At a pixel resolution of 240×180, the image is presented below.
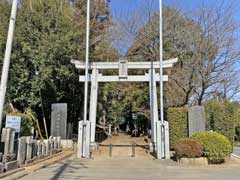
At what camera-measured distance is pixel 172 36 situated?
2617 centimetres

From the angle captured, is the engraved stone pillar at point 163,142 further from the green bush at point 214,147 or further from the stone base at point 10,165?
the stone base at point 10,165

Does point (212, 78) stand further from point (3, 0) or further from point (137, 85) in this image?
point (3, 0)

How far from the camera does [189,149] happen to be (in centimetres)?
1491

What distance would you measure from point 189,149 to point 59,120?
38.7 ft

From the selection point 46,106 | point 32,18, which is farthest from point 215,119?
point 32,18

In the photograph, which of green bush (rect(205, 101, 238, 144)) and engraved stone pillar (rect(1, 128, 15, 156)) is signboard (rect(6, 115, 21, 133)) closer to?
engraved stone pillar (rect(1, 128, 15, 156))

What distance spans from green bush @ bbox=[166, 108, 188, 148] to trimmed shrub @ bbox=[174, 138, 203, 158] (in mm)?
4086

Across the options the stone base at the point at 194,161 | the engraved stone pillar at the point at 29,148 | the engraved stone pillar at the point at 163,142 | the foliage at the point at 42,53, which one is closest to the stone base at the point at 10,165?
the engraved stone pillar at the point at 29,148

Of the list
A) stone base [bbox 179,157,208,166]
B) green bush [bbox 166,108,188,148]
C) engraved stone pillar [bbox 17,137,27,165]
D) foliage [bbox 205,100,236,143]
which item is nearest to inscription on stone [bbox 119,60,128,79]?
green bush [bbox 166,108,188,148]

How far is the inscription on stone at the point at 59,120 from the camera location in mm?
23828

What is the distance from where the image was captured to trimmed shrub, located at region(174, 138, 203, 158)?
49.0 ft

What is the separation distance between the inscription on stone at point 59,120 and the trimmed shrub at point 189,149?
429 inches

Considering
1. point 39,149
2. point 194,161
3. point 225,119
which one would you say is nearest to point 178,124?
point 225,119

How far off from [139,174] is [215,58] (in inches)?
612
